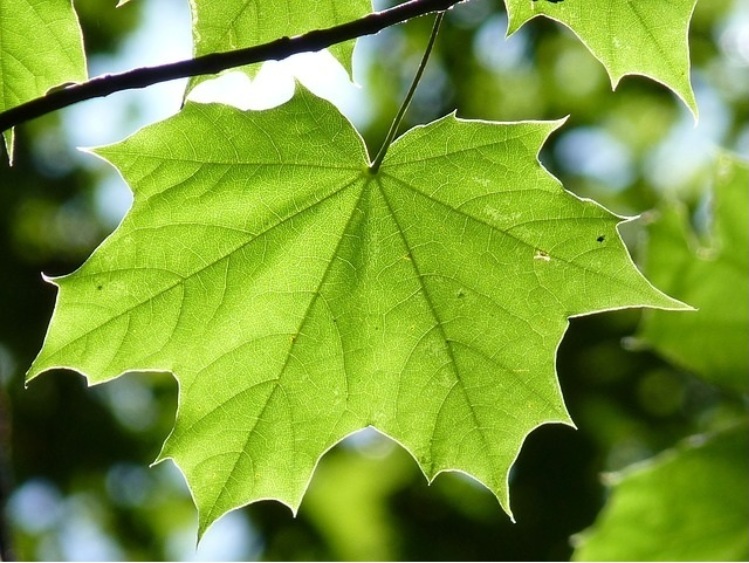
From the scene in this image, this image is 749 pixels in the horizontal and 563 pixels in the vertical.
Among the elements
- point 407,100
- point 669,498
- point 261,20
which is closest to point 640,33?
point 407,100

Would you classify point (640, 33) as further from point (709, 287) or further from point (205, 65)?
point (709, 287)

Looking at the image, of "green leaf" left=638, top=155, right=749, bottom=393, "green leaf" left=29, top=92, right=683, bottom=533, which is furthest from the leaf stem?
"green leaf" left=638, top=155, right=749, bottom=393

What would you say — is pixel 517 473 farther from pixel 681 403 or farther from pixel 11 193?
pixel 11 193

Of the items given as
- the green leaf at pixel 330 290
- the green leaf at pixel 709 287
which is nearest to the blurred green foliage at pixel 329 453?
the green leaf at pixel 709 287

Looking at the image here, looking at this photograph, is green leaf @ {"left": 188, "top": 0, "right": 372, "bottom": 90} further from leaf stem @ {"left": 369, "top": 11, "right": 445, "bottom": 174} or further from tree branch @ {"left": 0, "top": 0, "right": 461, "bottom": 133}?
tree branch @ {"left": 0, "top": 0, "right": 461, "bottom": 133}

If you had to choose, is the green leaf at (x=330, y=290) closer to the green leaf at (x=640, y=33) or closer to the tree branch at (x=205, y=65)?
the green leaf at (x=640, y=33)

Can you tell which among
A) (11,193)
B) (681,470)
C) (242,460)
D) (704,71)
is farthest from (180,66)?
(704,71)
